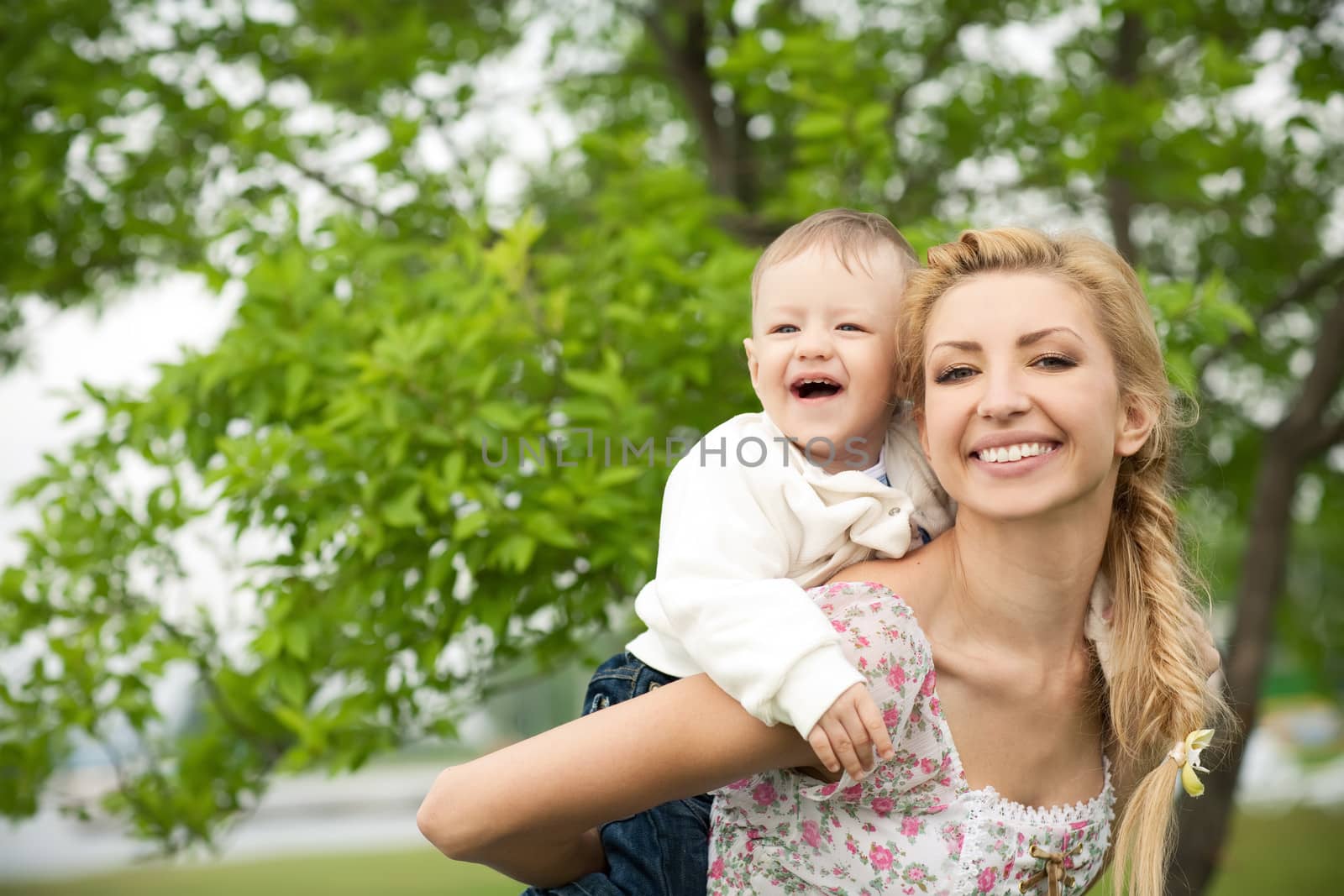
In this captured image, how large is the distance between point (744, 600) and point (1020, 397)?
0.43m

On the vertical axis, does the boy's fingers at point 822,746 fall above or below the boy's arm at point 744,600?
below

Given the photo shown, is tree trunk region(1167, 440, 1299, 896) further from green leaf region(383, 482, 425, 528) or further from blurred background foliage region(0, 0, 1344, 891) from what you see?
green leaf region(383, 482, 425, 528)

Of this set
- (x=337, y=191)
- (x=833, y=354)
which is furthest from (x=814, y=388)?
(x=337, y=191)

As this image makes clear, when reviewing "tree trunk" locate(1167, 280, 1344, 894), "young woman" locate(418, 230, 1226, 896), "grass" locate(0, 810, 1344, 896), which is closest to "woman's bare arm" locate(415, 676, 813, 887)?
"young woman" locate(418, 230, 1226, 896)

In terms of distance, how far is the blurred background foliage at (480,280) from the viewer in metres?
2.82

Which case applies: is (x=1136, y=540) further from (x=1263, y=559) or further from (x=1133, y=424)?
(x=1263, y=559)

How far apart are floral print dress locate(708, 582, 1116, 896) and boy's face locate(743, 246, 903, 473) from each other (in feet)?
0.99

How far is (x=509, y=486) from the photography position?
2.81 meters

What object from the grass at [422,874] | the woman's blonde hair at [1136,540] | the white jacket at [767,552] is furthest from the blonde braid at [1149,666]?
the grass at [422,874]

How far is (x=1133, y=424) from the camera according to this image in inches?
65.8

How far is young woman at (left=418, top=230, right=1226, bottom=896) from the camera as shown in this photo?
1.49m

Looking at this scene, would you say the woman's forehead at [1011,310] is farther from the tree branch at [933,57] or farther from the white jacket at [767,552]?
the tree branch at [933,57]

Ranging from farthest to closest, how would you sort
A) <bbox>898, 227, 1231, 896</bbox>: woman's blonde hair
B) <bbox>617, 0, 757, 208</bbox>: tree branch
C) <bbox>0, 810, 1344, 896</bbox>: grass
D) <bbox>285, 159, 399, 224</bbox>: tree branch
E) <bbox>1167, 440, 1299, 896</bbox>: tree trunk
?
<bbox>0, 810, 1344, 896</bbox>: grass
<bbox>1167, 440, 1299, 896</bbox>: tree trunk
<bbox>617, 0, 757, 208</bbox>: tree branch
<bbox>285, 159, 399, 224</bbox>: tree branch
<bbox>898, 227, 1231, 896</bbox>: woman's blonde hair

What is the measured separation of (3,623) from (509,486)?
1.95 metres
